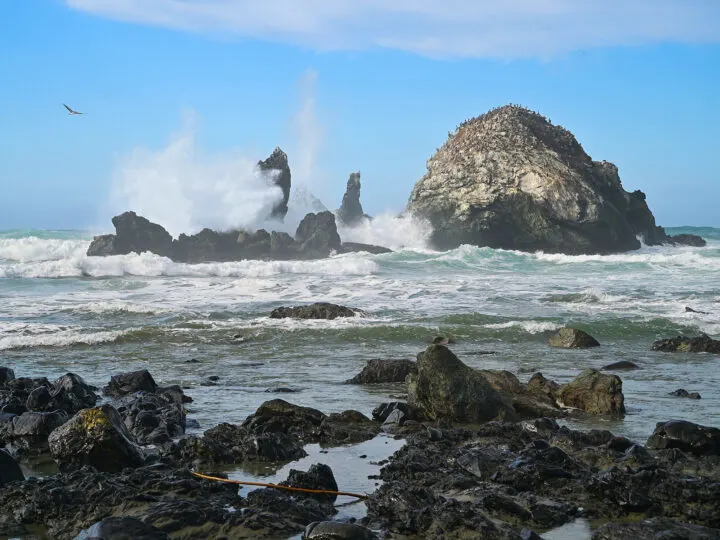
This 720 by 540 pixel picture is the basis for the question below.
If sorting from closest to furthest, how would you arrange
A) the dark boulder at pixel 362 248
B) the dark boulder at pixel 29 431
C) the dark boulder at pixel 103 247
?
the dark boulder at pixel 29 431, the dark boulder at pixel 103 247, the dark boulder at pixel 362 248

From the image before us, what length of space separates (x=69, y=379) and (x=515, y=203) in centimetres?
3714

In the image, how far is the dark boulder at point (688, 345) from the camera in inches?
587

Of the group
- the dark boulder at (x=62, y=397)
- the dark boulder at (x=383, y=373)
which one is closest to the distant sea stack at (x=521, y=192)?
the dark boulder at (x=383, y=373)

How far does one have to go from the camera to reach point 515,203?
44.9 meters

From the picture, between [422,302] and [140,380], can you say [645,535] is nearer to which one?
[140,380]

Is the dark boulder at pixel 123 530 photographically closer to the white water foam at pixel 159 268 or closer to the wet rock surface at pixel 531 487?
the wet rock surface at pixel 531 487

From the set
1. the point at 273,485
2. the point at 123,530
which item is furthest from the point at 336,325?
the point at 123,530

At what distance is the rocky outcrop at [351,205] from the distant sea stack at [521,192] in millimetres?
10348

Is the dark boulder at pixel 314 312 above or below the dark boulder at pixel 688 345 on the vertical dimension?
above

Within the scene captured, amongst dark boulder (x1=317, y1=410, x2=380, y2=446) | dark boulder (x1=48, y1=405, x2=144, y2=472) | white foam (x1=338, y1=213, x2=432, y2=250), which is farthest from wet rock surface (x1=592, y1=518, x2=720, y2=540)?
white foam (x1=338, y1=213, x2=432, y2=250)

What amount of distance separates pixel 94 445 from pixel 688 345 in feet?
38.1

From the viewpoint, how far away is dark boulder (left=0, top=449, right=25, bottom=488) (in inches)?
243

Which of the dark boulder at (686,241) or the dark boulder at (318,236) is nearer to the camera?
the dark boulder at (318,236)

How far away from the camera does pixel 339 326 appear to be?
1805 cm
